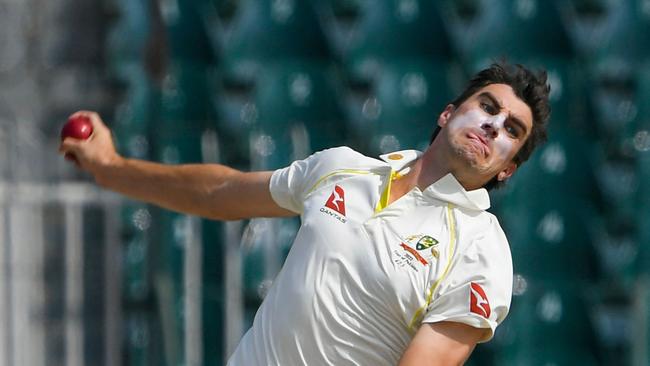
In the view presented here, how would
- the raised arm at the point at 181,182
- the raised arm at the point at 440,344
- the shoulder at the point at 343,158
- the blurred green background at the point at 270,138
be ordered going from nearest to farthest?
1. the raised arm at the point at 440,344
2. the shoulder at the point at 343,158
3. the raised arm at the point at 181,182
4. the blurred green background at the point at 270,138

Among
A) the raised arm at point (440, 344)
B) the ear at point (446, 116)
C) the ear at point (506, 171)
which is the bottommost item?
the raised arm at point (440, 344)

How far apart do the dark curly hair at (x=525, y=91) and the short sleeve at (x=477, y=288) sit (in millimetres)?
242

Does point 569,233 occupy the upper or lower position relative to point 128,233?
lower

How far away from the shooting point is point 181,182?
3.19 metres

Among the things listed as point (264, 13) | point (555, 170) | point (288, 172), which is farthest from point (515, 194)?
point (288, 172)

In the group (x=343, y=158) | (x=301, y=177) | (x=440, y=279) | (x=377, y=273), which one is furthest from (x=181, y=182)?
(x=440, y=279)

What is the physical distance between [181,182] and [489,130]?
775mm

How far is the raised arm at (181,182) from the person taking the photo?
10.2ft

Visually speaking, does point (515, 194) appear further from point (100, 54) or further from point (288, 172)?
point (288, 172)

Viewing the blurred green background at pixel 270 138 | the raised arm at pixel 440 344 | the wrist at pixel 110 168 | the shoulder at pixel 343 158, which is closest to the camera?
the raised arm at pixel 440 344

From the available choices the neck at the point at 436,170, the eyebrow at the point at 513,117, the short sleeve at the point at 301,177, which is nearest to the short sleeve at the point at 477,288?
the neck at the point at 436,170

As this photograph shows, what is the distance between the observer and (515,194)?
5980mm

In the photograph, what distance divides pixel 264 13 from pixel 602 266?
196cm

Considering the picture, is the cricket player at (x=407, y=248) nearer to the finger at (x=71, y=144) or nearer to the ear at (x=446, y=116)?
the ear at (x=446, y=116)
